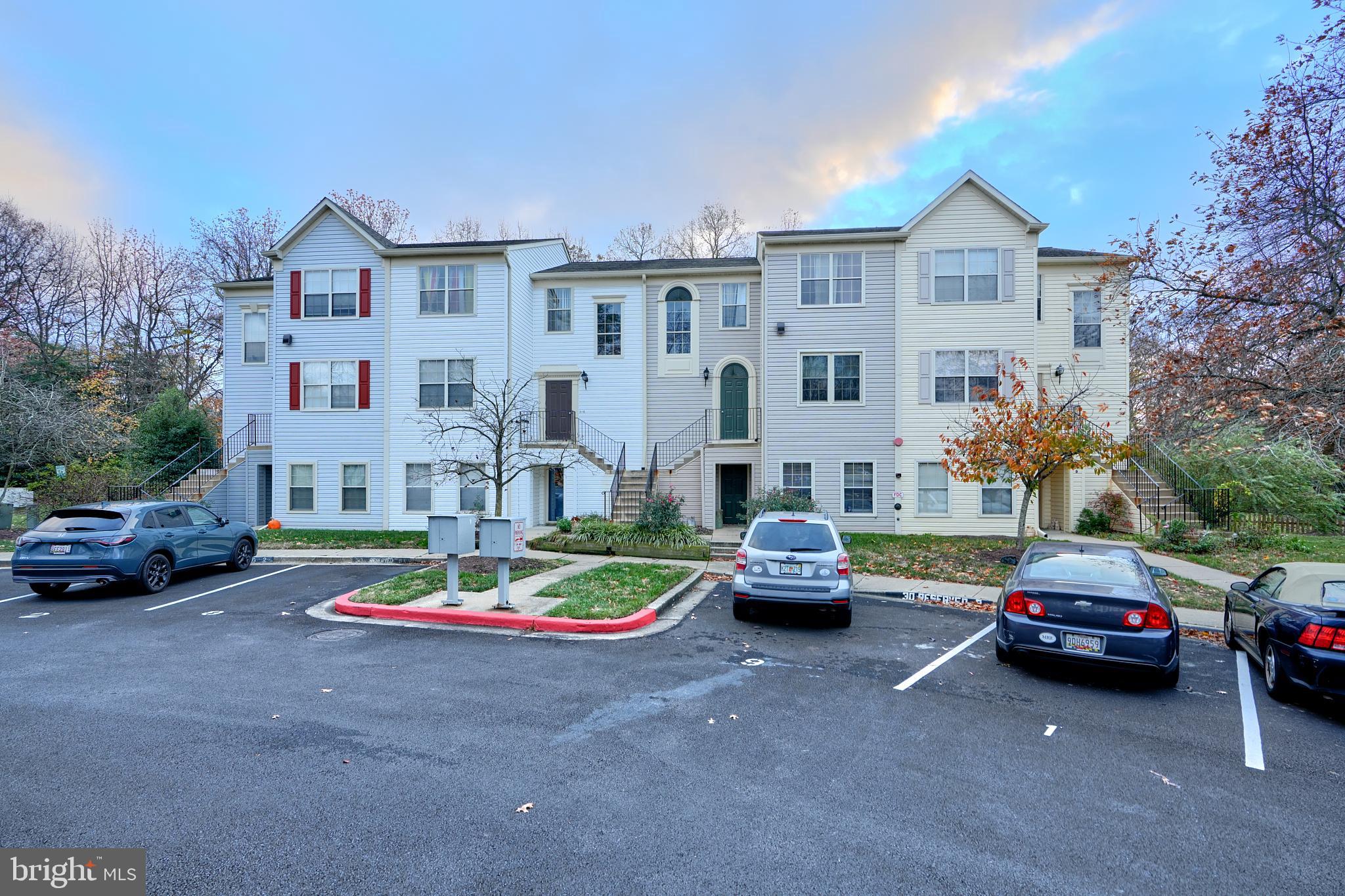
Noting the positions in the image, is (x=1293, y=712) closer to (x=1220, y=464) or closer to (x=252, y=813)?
(x=252, y=813)

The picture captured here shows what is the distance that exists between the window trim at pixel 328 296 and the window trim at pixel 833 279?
1410 cm

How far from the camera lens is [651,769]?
15.5 feet

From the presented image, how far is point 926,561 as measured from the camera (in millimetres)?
14570

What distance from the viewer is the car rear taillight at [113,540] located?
10.8 m

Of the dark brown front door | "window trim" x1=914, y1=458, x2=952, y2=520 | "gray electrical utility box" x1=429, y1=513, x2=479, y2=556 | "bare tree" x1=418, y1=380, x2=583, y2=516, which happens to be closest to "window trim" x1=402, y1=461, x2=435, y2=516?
"bare tree" x1=418, y1=380, x2=583, y2=516

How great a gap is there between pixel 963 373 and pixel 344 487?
64.7 ft

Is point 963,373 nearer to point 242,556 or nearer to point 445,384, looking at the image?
point 445,384

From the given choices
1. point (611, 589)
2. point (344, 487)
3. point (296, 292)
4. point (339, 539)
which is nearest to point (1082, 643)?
point (611, 589)

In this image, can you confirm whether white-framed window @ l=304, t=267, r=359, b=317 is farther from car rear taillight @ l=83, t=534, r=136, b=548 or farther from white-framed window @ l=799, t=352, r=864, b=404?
white-framed window @ l=799, t=352, r=864, b=404

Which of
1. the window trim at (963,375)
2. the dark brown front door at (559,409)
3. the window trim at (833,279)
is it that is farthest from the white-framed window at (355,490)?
the window trim at (963,375)

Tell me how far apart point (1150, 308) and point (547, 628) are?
1324 centimetres

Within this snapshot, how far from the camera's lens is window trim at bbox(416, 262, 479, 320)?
2030 centimetres

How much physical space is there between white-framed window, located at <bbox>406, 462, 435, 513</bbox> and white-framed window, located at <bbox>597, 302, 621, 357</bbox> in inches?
271

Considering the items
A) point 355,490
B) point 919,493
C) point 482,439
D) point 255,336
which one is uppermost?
point 255,336
